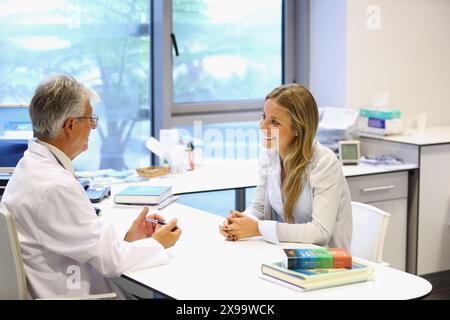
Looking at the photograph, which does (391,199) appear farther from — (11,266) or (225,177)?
(11,266)

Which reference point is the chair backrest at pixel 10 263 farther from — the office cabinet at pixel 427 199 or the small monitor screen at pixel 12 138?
the office cabinet at pixel 427 199

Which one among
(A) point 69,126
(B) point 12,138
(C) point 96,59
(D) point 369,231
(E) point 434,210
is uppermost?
(C) point 96,59

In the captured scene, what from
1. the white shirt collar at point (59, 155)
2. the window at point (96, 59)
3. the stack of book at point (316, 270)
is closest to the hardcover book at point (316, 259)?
the stack of book at point (316, 270)

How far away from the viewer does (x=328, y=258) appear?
90.4 inches

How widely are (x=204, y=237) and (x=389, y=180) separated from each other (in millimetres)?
1771

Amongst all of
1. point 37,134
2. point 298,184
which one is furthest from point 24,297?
point 298,184

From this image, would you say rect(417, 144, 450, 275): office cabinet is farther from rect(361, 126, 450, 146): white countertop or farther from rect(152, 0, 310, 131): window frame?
rect(152, 0, 310, 131): window frame

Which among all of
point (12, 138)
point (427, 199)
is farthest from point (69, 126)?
point (427, 199)

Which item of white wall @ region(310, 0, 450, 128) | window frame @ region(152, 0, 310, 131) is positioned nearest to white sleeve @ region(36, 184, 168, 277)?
window frame @ region(152, 0, 310, 131)

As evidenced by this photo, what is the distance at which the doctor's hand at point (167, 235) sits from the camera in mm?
2611

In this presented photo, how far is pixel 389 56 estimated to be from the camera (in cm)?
489

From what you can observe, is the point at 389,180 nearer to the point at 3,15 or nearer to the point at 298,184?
the point at 298,184

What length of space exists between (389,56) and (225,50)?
1073 mm

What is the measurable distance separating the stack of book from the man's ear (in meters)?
0.78
